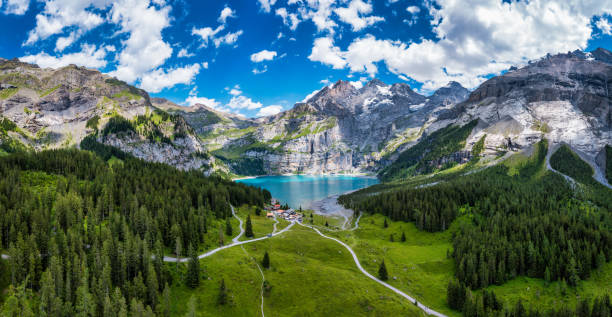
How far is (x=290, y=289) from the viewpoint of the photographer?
236ft

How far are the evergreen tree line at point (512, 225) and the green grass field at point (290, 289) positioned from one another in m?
25.9

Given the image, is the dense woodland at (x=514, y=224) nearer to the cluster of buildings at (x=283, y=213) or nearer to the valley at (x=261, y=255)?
the valley at (x=261, y=255)

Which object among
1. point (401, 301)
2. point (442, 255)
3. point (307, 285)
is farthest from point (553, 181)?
point (307, 285)

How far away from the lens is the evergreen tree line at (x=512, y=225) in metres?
85.6

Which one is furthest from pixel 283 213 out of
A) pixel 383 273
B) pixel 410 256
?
pixel 383 273

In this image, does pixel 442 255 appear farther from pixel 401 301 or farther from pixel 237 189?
pixel 237 189

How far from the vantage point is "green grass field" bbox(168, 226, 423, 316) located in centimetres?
6438

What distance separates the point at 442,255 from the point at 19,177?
144m

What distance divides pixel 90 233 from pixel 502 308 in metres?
98.4

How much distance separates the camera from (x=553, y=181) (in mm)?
179625

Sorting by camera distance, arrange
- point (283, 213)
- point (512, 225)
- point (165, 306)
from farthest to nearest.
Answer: point (283, 213)
point (512, 225)
point (165, 306)

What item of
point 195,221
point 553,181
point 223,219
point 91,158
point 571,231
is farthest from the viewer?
point 553,181

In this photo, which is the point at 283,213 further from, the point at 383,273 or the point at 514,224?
the point at 514,224

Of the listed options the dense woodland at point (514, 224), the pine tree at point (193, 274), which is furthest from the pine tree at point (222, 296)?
the dense woodland at point (514, 224)
